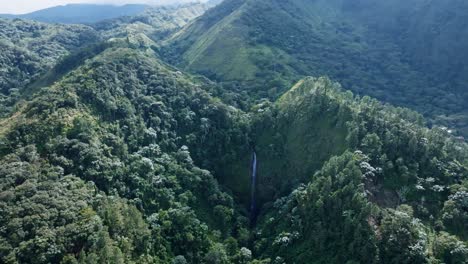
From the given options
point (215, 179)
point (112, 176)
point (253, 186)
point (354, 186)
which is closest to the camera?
point (354, 186)

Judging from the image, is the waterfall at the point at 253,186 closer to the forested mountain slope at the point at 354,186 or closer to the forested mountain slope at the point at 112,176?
the forested mountain slope at the point at 354,186

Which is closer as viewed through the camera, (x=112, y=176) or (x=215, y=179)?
(x=112, y=176)

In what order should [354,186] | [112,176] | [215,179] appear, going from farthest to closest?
[215,179] < [112,176] < [354,186]

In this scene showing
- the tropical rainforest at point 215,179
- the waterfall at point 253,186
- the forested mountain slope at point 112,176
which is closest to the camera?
the forested mountain slope at point 112,176

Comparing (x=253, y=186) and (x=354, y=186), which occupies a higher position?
(x=354, y=186)

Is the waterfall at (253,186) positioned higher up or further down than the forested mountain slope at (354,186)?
further down

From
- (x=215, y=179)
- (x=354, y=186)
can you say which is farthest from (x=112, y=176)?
(x=354, y=186)

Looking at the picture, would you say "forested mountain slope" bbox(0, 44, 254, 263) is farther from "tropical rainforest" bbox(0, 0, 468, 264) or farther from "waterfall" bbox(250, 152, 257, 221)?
"waterfall" bbox(250, 152, 257, 221)

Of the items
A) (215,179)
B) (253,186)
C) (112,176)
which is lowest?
(253,186)

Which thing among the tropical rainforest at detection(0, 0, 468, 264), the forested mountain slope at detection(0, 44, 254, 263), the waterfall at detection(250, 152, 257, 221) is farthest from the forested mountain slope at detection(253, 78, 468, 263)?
the forested mountain slope at detection(0, 44, 254, 263)

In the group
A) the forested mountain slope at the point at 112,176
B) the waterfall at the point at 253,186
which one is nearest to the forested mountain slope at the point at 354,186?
the waterfall at the point at 253,186

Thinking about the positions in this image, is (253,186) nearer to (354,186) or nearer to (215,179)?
(215,179)

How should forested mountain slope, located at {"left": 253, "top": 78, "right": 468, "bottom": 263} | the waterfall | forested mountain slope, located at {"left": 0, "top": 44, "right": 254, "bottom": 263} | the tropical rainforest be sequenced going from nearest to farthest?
forested mountain slope, located at {"left": 0, "top": 44, "right": 254, "bottom": 263}
the tropical rainforest
forested mountain slope, located at {"left": 253, "top": 78, "right": 468, "bottom": 263}
the waterfall
